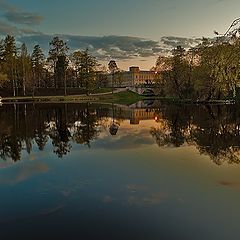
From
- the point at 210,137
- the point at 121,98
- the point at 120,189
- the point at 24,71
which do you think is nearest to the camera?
the point at 120,189

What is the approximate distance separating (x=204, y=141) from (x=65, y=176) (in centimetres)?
1185

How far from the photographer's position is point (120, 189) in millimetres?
12375

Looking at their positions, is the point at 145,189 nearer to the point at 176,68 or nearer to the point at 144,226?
the point at 144,226

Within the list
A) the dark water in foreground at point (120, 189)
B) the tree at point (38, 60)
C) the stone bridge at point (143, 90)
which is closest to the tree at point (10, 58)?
the tree at point (38, 60)

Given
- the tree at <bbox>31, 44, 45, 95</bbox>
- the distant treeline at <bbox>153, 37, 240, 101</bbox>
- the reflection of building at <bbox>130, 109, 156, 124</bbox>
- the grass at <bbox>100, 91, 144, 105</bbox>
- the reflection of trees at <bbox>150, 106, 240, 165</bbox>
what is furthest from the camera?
the tree at <bbox>31, 44, 45, 95</bbox>

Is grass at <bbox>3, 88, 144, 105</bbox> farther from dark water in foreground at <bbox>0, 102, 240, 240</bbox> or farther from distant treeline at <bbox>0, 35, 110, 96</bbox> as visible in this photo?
dark water in foreground at <bbox>0, 102, 240, 240</bbox>

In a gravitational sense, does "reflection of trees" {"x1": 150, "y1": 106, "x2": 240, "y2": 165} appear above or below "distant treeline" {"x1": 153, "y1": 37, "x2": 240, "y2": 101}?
below

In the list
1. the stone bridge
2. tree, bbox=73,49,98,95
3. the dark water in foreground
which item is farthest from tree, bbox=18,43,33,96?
the dark water in foreground

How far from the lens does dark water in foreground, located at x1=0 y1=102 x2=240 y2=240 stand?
906cm

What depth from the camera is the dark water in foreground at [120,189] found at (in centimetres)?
906

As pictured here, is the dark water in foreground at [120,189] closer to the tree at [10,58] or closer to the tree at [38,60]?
the tree at [10,58]

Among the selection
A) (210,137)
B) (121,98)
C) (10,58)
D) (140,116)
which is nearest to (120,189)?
(210,137)

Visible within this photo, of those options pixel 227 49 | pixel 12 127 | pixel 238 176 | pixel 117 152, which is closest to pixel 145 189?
pixel 238 176

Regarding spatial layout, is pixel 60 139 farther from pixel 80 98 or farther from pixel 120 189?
pixel 80 98
